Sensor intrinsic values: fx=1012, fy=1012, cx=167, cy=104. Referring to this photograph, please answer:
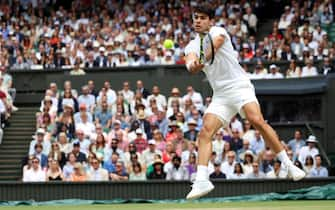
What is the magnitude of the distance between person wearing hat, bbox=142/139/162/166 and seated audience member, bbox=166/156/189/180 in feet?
2.18

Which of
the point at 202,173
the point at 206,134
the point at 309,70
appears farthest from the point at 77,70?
the point at 202,173

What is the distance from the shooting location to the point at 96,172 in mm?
18266

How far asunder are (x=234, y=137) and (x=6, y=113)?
606cm

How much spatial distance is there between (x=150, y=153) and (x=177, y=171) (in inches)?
41.7

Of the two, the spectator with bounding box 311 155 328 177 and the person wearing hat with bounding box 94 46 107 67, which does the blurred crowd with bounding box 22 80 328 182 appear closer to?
the spectator with bounding box 311 155 328 177

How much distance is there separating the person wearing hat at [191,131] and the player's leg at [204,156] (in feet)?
28.0

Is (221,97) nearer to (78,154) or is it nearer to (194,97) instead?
(78,154)

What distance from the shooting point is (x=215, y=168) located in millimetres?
17938

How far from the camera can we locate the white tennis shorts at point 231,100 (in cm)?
1125

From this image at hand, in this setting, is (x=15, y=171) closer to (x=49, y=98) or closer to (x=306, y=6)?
(x=49, y=98)

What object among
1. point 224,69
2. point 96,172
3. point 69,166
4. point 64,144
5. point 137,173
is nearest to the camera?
point 224,69

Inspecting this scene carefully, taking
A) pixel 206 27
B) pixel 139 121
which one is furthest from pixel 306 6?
pixel 206 27

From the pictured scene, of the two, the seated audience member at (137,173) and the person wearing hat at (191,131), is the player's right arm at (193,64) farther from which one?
the person wearing hat at (191,131)

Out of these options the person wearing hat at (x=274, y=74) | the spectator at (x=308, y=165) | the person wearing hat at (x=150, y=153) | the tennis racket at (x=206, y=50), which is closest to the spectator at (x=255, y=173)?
the spectator at (x=308, y=165)
